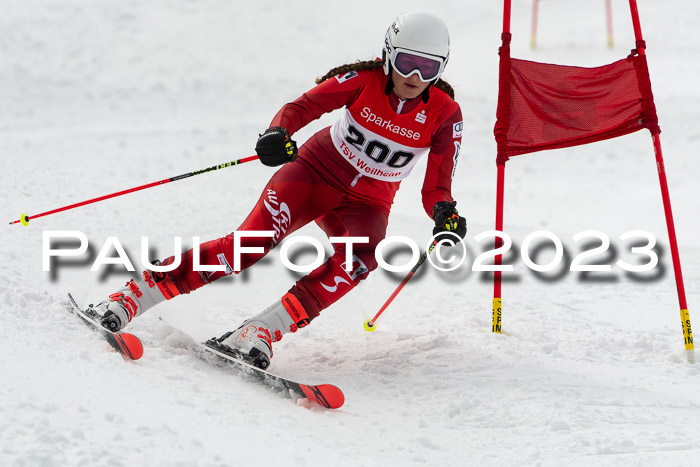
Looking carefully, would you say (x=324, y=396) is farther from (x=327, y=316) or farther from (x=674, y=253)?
(x=674, y=253)

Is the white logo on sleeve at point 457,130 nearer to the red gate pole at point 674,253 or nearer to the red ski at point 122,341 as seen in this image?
the red gate pole at point 674,253

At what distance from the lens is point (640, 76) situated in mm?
4152

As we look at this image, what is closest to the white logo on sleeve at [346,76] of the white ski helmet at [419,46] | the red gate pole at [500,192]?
the white ski helmet at [419,46]

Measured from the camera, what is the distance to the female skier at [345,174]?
3.49 meters

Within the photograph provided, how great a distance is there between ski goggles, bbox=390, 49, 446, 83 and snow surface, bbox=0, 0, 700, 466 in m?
1.48

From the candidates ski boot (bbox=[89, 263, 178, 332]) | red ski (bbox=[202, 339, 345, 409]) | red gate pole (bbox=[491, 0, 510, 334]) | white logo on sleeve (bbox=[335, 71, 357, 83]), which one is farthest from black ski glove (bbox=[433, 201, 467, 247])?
ski boot (bbox=[89, 263, 178, 332])

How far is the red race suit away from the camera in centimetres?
361

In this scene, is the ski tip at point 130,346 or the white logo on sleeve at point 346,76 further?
the white logo on sleeve at point 346,76

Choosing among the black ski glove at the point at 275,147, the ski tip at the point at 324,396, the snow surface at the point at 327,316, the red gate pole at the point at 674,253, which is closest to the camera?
the snow surface at the point at 327,316

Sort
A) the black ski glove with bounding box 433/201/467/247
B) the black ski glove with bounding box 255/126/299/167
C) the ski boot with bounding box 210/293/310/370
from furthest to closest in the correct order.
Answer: the black ski glove with bounding box 433/201/467/247 → the black ski glove with bounding box 255/126/299/167 → the ski boot with bounding box 210/293/310/370

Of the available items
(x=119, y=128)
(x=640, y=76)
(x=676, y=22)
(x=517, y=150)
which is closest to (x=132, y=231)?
(x=517, y=150)

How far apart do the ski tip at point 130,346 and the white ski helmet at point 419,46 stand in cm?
178

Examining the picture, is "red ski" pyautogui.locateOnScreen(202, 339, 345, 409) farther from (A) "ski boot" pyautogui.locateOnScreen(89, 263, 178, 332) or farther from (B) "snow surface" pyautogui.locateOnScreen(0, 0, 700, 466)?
(A) "ski boot" pyautogui.locateOnScreen(89, 263, 178, 332)

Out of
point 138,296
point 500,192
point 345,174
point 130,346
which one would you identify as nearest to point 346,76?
point 345,174
